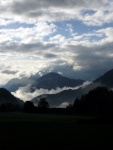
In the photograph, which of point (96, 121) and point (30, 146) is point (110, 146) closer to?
point (30, 146)

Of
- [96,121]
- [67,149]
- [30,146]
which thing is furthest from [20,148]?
[96,121]

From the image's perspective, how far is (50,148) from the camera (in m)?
44.4

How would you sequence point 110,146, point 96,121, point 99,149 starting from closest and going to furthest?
point 99,149 < point 110,146 < point 96,121

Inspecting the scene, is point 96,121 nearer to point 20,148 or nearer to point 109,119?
point 109,119

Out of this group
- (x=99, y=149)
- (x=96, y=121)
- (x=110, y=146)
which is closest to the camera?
(x=99, y=149)

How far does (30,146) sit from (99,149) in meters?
9.32

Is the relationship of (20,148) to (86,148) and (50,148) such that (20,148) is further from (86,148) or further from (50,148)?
(86,148)

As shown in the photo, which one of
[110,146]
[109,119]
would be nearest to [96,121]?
[109,119]

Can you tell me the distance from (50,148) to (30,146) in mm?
3471

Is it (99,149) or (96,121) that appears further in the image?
(96,121)

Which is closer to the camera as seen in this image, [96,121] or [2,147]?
[2,147]

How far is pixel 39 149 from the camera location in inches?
1705

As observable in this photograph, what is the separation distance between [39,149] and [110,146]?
30.4ft

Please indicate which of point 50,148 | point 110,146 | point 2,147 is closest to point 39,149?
point 50,148
